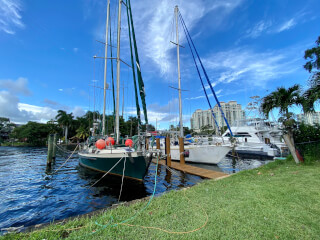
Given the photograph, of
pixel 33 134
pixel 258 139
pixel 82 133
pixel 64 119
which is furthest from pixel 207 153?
pixel 33 134

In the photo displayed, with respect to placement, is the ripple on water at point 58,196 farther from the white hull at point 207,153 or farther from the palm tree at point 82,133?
the palm tree at point 82,133

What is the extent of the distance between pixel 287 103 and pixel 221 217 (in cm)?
800

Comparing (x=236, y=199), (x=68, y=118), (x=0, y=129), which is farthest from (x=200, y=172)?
(x=0, y=129)

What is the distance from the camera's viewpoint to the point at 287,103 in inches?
320

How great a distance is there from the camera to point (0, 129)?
5859 cm

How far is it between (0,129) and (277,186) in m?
84.4

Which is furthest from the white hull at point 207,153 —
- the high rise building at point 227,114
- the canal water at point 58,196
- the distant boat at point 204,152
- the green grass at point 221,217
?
the green grass at point 221,217

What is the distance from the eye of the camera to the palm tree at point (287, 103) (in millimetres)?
8047

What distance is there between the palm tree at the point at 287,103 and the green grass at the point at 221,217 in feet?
14.4

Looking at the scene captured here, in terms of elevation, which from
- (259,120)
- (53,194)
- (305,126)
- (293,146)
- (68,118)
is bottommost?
(53,194)

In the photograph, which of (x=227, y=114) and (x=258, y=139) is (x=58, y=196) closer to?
(x=258, y=139)

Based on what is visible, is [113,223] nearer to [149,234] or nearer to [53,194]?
[149,234]

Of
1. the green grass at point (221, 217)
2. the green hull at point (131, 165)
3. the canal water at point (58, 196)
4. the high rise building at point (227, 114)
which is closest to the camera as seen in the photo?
the green grass at point (221, 217)

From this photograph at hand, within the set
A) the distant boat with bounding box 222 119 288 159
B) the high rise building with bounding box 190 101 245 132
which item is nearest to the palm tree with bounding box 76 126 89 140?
the high rise building with bounding box 190 101 245 132
